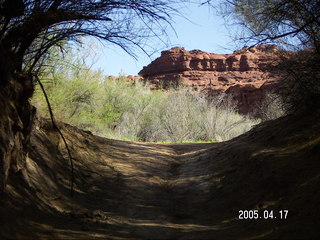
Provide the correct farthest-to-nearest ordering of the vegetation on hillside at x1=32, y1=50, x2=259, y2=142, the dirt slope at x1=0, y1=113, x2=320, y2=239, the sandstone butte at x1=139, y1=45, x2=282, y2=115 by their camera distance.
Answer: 1. the sandstone butte at x1=139, y1=45, x2=282, y2=115
2. the vegetation on hillside at x1=32, y1=50, x2=259, y2=142
3. the dirt slope at x1=0, y1=113, x2=320, y2=239

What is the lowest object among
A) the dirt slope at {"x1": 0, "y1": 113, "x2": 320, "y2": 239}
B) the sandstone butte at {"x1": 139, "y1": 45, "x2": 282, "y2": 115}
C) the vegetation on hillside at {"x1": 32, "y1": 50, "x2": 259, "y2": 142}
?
the dirt slope at {"x1": 0, "y1": 113, "x2": 320, "y2": 239}

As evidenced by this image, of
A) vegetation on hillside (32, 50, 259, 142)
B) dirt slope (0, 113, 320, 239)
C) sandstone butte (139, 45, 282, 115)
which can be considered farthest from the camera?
sandstone butte (139, 45, 282, 115)

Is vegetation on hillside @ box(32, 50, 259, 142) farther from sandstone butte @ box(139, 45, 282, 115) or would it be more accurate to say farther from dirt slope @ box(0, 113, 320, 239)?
sandstone butte @ box(139, 45, 282, 115)

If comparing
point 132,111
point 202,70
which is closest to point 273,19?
point 132,111

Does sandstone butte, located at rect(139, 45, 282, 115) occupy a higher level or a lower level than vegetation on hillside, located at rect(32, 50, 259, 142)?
higher

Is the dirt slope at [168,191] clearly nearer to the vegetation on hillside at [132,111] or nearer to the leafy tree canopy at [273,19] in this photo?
the leafy tree canopy at [273,19]

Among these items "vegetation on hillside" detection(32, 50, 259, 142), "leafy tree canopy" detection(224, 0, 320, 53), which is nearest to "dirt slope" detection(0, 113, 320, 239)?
"leafy tree canopy" detection(224, 0, 320, 53)

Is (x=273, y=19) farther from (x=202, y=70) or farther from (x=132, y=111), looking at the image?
(x=202, y=70)

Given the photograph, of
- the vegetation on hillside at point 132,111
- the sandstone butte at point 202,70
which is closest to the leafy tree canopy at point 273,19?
the vegetation on hillside at point 132,111

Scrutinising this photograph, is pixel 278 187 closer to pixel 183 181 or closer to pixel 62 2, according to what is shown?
pixel 183 181

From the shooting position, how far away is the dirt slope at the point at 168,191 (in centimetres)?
480

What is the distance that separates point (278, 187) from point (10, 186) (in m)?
3.94

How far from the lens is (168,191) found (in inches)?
301

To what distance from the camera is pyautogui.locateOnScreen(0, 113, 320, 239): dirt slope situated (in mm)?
4796
